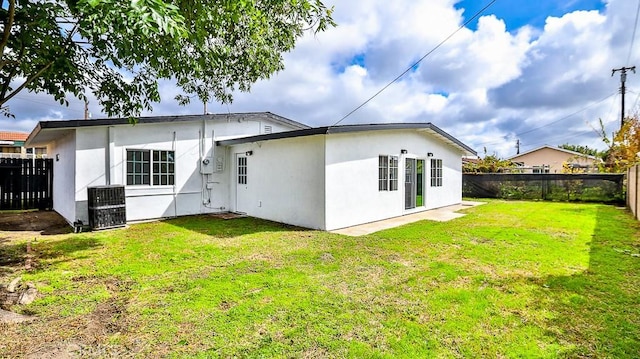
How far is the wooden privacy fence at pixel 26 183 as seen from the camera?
39.4 feet

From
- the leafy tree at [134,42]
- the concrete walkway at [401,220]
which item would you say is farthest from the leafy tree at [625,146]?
the leafy tree at [134,42]

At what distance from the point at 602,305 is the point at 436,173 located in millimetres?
9572

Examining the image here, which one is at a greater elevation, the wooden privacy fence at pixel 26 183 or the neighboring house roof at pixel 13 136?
the neighboring house roof at pixel 13 136

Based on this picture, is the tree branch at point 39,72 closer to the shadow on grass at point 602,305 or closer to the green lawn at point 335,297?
the green lawn at point 335,297

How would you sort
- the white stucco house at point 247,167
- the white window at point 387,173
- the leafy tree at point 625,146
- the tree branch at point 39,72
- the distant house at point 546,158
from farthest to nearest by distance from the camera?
the distant house at point 546,158, the leafy tree at point 625,146, the white window at point 387,173, the white stucco house at point 247,167, the tree branch at point 39,72

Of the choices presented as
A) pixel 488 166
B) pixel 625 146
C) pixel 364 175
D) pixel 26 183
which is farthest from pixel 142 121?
pixel 625 146

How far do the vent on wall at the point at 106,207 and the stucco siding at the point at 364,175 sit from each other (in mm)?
5506

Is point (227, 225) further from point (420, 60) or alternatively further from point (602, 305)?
point (602, 305)

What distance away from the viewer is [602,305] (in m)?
3.65

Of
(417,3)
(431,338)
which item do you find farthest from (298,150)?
(431,338)

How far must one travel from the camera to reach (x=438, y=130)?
11867mm

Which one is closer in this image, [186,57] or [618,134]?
[186,57]

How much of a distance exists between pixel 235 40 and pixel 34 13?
3.38 metres

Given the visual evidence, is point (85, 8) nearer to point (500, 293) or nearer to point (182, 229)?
point (500, 293)
